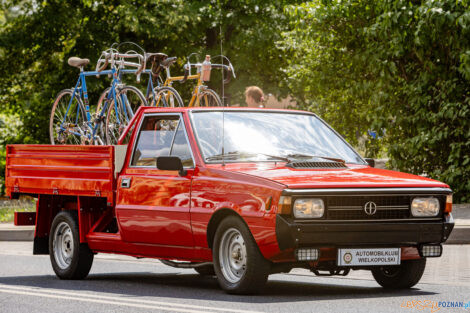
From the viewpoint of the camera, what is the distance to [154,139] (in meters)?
10.4

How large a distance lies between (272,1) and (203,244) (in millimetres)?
25067

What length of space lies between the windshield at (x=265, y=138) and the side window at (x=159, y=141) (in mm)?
219

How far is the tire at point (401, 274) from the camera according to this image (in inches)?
373

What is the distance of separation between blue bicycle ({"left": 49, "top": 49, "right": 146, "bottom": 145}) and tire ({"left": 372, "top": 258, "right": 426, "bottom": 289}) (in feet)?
12.1

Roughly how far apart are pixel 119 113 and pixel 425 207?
466 cm

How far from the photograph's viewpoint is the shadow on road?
29.9ft

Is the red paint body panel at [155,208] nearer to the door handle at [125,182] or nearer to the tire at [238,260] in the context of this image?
the door handle at [125,182]

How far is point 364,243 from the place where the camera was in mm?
8641

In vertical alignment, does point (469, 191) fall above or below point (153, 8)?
below

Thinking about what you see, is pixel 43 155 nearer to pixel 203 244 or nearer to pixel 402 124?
pixel 203 244

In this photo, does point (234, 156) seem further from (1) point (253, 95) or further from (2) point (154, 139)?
(1) point (253, 95)

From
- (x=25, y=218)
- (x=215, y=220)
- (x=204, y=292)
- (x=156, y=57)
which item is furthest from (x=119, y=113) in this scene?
(x=215, y=220)

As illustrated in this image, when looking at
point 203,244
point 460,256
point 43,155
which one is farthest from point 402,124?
point 203,244

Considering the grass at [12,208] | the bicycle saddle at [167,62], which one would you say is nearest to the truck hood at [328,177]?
the bicycle saddle at [167,62]
